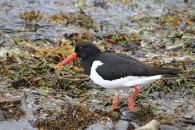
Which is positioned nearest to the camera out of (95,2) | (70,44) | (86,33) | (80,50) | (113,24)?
(80,50)

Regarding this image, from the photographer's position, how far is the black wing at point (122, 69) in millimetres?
6484

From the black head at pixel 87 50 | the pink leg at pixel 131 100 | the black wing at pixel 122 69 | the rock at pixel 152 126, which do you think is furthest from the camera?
the black head at pixel 87 50

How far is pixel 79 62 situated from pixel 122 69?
6.29ft

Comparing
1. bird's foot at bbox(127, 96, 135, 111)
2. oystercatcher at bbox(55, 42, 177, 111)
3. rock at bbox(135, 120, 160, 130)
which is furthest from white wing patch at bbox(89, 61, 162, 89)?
rock at bbox(135, 120, 160, 130)

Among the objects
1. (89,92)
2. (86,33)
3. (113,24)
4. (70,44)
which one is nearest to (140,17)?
(113,24)

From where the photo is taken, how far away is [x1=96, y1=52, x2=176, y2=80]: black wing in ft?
21.3

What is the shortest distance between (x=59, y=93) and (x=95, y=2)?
207 inches

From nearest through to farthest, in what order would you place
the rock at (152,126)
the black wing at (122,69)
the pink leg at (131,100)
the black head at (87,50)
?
the rock at (152,126)
the black wing at (122,69)
the pink leg at (131,100)
the black head at (87,50)

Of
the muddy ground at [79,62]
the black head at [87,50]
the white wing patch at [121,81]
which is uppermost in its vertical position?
the black head at [87,50]

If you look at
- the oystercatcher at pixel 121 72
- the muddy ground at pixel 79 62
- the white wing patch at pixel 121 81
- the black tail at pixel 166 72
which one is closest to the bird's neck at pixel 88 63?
the oystercatcher at pixel 121 72

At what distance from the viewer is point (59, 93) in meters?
7.23

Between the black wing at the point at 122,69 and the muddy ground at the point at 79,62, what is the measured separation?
0.58m

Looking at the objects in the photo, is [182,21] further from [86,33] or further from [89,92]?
[89,92]

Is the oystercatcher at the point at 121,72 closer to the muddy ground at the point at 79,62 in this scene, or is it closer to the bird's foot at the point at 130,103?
the bird's foot at the point at 130,103
